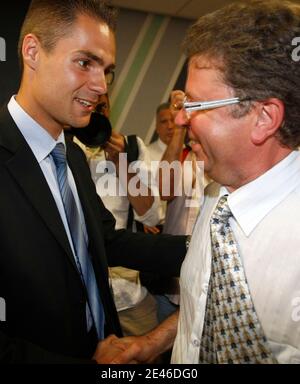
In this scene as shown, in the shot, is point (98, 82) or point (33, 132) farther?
point (98, 82)

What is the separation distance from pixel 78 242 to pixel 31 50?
0.67 meters

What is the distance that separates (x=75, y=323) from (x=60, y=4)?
3.52 feet

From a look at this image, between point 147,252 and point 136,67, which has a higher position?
point 136,67

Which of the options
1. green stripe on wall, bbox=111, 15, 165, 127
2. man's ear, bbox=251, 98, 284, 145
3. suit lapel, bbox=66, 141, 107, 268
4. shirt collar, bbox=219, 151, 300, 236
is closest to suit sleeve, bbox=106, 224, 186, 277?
suit lapel, bbox=66, 141, 107, 268

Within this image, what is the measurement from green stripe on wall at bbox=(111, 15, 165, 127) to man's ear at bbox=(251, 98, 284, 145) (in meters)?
3.40

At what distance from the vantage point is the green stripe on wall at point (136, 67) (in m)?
4.18

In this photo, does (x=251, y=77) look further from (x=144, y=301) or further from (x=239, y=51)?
(x=144, y=301)

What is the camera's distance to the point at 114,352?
1.16m

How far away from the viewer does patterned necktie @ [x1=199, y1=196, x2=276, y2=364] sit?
34.1 inches

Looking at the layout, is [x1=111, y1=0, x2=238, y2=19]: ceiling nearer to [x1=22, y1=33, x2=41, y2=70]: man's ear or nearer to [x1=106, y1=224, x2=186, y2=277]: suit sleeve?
[x1=22, y1=33, x2=41, y2=70]: man's ear

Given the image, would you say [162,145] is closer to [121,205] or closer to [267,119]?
[121,205]

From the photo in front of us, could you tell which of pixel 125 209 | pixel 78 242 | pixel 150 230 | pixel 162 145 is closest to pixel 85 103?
pixel 78 242

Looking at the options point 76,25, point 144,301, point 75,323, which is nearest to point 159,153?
point 144,301
